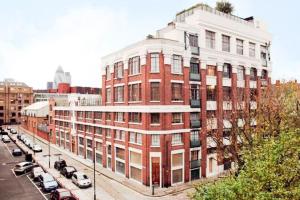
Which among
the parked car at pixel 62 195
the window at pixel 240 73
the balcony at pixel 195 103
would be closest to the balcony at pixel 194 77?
the balcony at pixel 195 103

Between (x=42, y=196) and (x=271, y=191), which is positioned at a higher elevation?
(x=271, y=191)

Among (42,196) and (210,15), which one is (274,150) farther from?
(210,15)

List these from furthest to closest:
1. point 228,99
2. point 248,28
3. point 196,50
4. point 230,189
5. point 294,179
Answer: point 248,28 < point 228,99 < point 196,50 < point 294,179 < point 230,189

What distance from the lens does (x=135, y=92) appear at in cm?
4262

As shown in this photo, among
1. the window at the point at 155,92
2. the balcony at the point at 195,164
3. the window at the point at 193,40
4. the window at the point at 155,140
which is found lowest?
the balcony at the point at 195,164

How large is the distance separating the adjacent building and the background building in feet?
312

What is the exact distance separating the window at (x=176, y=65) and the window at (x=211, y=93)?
6.56 m

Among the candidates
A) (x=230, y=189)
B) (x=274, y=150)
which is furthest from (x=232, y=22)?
(x=230, y=189)

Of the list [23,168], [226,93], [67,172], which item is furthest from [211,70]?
[23,168]

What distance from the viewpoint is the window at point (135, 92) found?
41628mm

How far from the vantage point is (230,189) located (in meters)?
14.7

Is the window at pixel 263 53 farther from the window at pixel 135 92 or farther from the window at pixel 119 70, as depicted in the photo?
the window at pixel 135 92

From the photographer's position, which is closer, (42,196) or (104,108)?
(42,196)

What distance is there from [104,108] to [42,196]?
58.1ft
